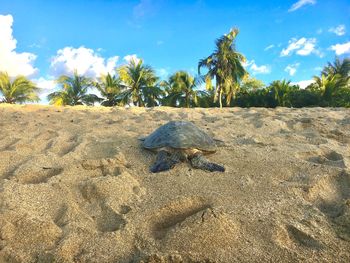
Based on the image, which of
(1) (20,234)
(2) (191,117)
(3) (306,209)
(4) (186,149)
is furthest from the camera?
(2) (191,117)

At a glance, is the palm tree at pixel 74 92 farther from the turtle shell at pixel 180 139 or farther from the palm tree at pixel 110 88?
the turtle shell at pixel 180 139

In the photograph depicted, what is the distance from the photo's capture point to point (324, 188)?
A: 269cm

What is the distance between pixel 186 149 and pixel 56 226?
1.57 meters

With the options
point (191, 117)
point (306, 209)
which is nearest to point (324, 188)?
point (306, 209)

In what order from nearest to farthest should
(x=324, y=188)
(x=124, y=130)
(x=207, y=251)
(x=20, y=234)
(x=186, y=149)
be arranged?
(x=207, y=251) < (x=20, y=234) < (x=324, y=188) < (x=186, y=149) < (x=124, y=130)

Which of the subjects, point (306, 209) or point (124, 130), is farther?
point (124, 130)

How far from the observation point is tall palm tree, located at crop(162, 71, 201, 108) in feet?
95.7

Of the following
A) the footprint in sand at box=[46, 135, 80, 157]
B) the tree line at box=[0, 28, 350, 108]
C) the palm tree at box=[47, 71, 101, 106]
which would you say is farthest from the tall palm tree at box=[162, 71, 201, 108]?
the footprint in sand at box=[46, 135, 80, 157]

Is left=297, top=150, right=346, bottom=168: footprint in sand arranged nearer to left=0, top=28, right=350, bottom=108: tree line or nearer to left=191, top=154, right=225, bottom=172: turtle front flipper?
left=191, top=154, right=225, bottom=172: turtle front flipper

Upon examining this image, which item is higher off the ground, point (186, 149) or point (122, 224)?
point (186, 149)

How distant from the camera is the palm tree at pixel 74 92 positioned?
2794cm

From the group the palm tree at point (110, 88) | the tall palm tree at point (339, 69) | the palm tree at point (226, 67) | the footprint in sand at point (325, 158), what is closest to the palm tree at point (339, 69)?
the tall palm tree at point (339, 69)

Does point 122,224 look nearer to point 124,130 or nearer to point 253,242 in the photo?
point 253,242

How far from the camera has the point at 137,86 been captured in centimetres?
2952
